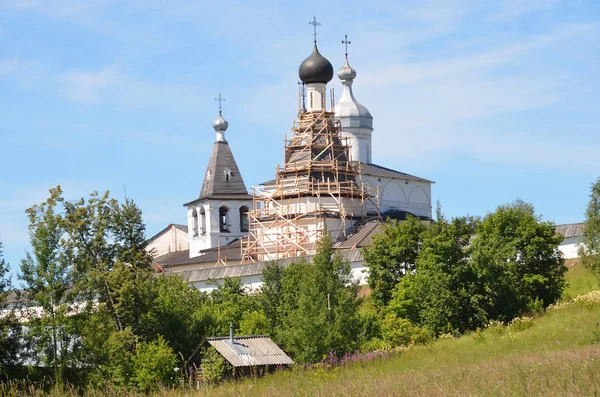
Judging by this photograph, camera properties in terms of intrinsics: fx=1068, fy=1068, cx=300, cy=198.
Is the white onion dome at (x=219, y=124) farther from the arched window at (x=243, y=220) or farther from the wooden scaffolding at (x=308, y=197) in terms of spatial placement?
the wooden scaffolding at (x=308, y=197)

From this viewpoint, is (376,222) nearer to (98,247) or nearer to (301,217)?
(301,217)

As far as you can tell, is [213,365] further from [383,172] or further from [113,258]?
[383,172]

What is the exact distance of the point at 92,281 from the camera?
25.8m

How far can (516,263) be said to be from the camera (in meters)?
29.7

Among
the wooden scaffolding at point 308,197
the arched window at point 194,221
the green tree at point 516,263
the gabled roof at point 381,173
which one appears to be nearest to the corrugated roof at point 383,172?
the gabled roof at point 381,173

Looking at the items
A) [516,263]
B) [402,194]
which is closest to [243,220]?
[402,194]

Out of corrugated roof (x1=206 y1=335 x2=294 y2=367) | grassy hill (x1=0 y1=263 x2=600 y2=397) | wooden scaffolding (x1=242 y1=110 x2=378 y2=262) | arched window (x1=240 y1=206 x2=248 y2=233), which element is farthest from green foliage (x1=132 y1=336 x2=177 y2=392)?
arched window (x1=240 y1=206 x2=248 y2=233)

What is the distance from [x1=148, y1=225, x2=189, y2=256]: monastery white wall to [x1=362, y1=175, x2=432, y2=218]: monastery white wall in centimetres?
1817

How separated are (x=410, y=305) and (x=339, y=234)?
2133 centimetres

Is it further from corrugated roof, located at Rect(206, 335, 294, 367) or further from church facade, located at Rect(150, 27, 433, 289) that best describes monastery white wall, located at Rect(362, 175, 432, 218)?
corrugated roof, located at Rect(206, 335, 294, 367)

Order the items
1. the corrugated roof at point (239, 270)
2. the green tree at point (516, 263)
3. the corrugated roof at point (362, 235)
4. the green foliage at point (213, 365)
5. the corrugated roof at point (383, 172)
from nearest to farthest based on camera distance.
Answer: the green foliage at point (213, 365), the green tree at point (516, 263), the corrugated roof at point (239, 270), the corrugated roof at point (362, 235), the corrugated roof at point (383, 172)

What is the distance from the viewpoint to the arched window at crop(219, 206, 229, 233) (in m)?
65.9

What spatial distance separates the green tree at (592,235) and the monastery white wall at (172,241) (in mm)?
45779

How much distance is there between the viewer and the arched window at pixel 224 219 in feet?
216
